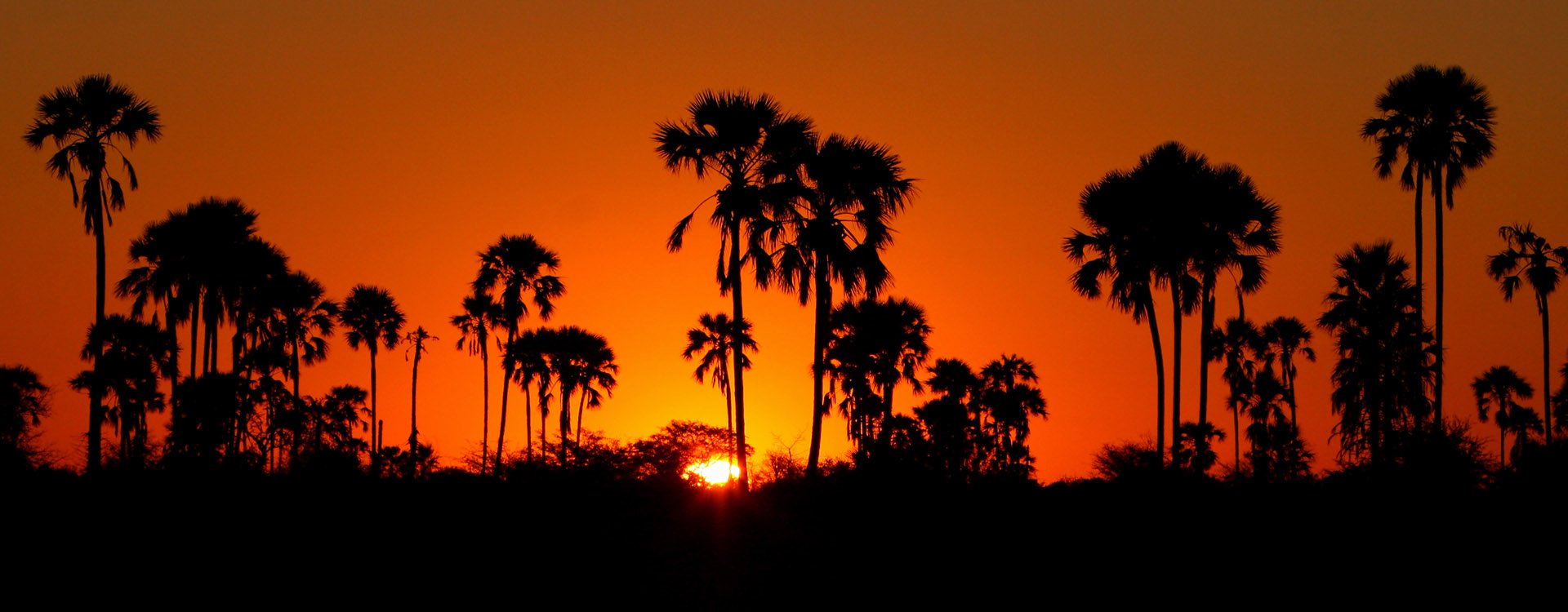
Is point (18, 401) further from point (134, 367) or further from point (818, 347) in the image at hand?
point (818, 347)

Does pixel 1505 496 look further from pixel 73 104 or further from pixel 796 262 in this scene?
pixel 73 104

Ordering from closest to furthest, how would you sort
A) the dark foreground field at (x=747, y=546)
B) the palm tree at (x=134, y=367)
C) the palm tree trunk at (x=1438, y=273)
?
the dark foreground field at (x=747, y=546) → the palm tree trunk at (x=1438, y=273) → the palm tree at (x=134, y=367)

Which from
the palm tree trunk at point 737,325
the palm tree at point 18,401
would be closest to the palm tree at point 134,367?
the palm tree at point 18,401

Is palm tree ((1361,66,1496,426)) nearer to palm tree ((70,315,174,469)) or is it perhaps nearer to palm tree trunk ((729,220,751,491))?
palm tree trunk ((729,220,751,491))

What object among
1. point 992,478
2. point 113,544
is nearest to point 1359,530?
point 992,478

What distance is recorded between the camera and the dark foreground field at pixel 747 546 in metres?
21.7

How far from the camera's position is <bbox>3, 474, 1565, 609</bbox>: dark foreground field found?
21672 millimetres

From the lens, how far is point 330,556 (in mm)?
22500

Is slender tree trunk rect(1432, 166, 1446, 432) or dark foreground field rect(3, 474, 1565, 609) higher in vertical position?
slender tree trunk rect(1432, 166, 1446, 432)

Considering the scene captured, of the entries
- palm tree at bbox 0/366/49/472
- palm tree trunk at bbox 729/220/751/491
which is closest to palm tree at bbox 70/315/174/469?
palm tree at bbox 0/366/49/472

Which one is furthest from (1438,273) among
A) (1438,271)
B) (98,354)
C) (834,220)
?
(98,354)

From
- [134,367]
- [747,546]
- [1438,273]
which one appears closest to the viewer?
[747,546]

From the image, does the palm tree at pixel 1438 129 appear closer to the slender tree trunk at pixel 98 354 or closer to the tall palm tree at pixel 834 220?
the tall palm tree at pixel 834 220

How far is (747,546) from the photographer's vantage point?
80.7 ft
